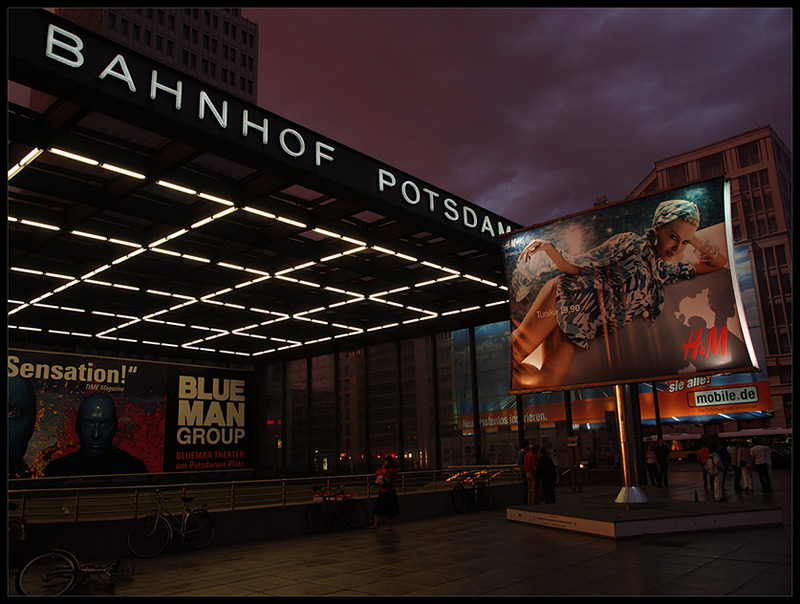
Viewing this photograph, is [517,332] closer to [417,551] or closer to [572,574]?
[417,551]

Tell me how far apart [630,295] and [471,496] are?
942 centimetres

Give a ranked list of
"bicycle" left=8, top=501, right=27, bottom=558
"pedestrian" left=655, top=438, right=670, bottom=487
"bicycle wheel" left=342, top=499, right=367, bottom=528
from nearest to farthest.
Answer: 1. "bicycle" left=8, top=501, right=27, bottom=558
2. "bicycle wheel" left=342, top=499, right=367, bottom=528
3. "pedestrian" left=655, top=438, right=670, bottom=487

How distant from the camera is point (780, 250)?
274 feet

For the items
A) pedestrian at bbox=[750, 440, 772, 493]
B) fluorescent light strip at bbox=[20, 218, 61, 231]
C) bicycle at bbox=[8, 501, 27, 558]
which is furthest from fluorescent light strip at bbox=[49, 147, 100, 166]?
pedestrian at bbox=[750, 440, 772, 493]

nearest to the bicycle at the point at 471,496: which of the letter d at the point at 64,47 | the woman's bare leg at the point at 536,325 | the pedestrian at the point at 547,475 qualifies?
the pedestrian at the point at 547,475

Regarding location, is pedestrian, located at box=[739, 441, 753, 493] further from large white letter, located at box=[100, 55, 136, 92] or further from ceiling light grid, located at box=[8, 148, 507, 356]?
large white letter, located at box=[100, 55, 136, 92]

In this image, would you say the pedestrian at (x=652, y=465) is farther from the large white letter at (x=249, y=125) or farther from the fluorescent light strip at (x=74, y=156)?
the fluorescent light strip at (x=74, y=156)

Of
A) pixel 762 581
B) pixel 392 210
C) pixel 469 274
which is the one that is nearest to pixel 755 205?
pixel 469 274

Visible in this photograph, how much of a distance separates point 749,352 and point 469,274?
12.1 metres

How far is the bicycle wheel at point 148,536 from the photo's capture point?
37.5 feet

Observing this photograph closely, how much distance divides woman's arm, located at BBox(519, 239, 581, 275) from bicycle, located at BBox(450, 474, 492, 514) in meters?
8.42

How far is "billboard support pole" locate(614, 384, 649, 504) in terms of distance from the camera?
12328 millimetres

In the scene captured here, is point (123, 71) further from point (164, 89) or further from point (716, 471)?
point (716, 471)

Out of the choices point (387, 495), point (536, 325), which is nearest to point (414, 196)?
point (536, 325)
